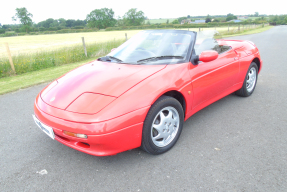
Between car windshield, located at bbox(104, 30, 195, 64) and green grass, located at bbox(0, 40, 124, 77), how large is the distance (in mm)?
6225

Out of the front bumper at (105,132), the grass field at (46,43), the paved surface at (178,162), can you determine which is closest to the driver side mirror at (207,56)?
the paved surface at (178,162)

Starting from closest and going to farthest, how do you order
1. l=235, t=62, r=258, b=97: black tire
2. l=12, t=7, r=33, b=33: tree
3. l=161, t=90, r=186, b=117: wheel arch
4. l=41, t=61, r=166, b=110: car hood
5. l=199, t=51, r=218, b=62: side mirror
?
l=41, t=61, r=166, b=110: car hood < l=161, t=90, r=186, b=117: wheel arch < l=199, t=51, r=218, b=62: side mirror < l=235, t=62, r=258, b=97: black tire < l=12, t=7, r=33, b=33: tree

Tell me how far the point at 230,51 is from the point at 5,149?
12.2 feet

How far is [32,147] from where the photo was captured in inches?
103

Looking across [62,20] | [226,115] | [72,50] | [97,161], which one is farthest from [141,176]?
[62,20]

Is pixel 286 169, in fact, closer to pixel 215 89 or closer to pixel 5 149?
pixel 215 89

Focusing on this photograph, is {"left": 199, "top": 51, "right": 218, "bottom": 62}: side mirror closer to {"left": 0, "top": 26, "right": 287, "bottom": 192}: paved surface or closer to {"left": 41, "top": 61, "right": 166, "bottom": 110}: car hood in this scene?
{"left": 41, "top": 61, "right": 166, "bottom": 110}: car hood

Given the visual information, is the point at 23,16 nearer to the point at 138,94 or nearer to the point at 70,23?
the point at 70,23

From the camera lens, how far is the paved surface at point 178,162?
6.37 ft

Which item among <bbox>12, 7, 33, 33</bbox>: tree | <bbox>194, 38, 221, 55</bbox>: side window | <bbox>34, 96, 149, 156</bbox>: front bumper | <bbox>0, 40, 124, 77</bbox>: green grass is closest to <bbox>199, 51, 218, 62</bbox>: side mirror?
<bbox>194, 38, 221, 55</bbox>: side window

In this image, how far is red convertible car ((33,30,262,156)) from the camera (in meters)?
1.95

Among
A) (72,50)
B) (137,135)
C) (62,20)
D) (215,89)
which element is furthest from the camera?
(62,20)

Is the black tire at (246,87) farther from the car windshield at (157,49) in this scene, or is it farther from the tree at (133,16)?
the tree at (133,16)

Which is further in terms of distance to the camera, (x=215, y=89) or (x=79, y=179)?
(x=215, y=89)
